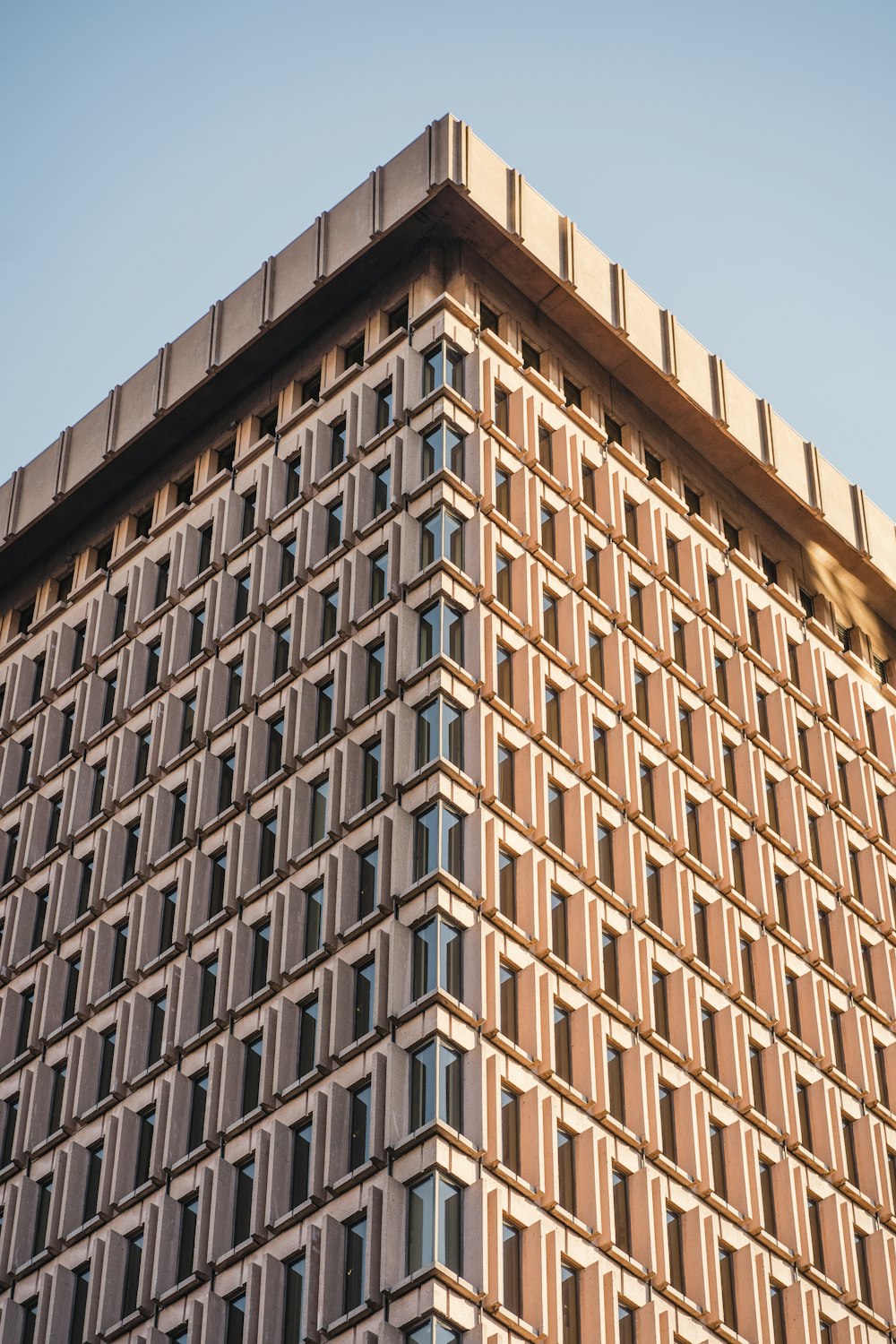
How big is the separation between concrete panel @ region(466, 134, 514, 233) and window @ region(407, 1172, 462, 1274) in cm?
3251

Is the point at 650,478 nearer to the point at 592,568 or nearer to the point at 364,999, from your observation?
the point at 592,568

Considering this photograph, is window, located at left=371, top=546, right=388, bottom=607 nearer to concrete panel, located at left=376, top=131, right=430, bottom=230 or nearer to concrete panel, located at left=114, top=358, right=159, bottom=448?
concrete panel, located at left=376, top=131, right=430, bottom=230

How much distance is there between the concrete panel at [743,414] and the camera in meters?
83.9

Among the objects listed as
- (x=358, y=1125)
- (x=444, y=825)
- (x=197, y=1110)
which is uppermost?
(x=444, y=825)

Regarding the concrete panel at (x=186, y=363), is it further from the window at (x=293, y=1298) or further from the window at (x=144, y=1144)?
the window at (x=293, y=1298)

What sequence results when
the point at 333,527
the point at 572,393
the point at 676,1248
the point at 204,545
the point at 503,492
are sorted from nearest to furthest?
the point at 676,1248
the point at 503,492
the point at 333,527
the point at 572,393
the point at 204,545

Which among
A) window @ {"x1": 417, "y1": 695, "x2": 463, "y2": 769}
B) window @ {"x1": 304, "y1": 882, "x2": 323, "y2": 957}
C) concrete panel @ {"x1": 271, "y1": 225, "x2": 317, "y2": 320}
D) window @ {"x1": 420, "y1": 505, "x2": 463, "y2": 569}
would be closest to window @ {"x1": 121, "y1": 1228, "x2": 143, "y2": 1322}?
window @ {"x1": 304, "y1": 882, "x2": 323, "y2": 957}

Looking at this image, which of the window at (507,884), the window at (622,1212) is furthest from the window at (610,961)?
the window at (622,1212)

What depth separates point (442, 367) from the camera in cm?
7462

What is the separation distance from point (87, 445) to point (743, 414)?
74.1ft

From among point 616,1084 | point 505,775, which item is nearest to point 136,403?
point 505,775

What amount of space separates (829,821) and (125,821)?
75.8 ft

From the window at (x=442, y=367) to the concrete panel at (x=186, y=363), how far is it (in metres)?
9.50

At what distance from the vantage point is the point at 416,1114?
58.8 metres
